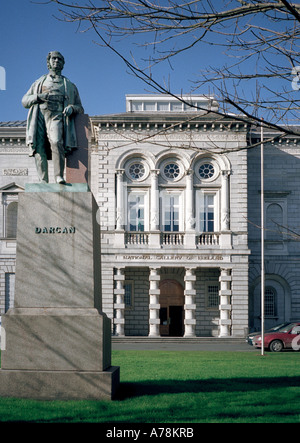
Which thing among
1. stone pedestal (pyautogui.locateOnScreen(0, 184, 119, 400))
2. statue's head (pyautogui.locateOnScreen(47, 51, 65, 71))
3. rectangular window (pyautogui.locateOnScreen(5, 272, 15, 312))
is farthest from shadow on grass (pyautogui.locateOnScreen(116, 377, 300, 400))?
rectangular window (pyautogui.locateOnScreen(5, 272, 15, 312))

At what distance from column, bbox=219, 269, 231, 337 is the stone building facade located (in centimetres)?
7

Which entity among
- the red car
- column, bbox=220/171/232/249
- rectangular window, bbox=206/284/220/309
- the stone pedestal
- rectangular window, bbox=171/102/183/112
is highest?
rectangular window, bbox=171/102/183/112

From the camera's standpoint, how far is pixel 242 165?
42.5m

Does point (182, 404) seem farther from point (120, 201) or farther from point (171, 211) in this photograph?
point (171, 211)

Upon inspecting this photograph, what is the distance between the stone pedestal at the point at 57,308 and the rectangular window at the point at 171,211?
1246 inches

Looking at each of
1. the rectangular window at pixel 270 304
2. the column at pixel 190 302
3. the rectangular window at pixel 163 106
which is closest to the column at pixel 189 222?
the column at pixel 190 302

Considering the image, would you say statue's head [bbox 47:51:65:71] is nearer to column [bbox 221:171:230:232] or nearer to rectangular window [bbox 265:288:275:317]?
column [bbox 221:171:230:232]

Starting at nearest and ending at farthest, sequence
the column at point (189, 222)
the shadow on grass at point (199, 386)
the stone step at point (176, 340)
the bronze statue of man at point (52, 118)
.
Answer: the shadow on grass at point (199, 386)
the bronze statue of man at point (52, 118)
the stone step at point (176, 340)
the column at point (189, 222)

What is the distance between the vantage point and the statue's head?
11.3m

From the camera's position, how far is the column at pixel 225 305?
135ft

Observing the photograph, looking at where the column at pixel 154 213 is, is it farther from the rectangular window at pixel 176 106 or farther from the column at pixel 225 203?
the rectangular window at pixel 176 106

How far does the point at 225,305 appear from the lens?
136 ft

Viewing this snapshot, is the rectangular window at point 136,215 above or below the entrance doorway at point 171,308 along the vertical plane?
above

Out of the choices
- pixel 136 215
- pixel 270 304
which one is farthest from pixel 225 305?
pixel 136 215
